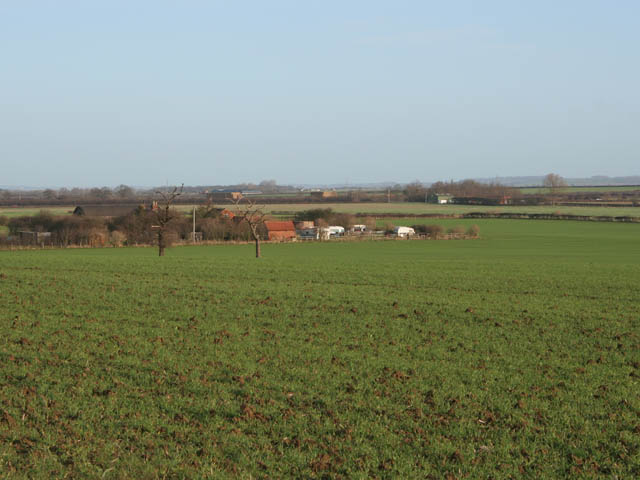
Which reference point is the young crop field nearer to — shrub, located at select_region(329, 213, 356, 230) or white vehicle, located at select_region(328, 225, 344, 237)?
white vehicle, located at select_region(328, 225, 344, 237)

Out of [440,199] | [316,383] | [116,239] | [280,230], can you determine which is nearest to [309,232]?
[280,230]

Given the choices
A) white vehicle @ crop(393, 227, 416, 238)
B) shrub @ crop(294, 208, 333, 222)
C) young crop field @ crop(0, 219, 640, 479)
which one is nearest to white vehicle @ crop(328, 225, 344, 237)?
shrub @ crop(294, 208, 333, 222)

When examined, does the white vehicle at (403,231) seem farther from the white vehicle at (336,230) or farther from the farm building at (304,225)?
the farm building at (304,225)

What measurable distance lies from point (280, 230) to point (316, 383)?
72.5 meters

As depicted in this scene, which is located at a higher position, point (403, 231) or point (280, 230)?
point (280, 230)

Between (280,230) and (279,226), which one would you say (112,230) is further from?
(279,226)

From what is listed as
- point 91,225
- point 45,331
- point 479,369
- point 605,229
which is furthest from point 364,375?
point 605,229

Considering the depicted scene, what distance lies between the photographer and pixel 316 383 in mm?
10602

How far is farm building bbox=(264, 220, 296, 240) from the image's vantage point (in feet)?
263

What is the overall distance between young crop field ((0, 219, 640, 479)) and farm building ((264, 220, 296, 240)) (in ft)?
191

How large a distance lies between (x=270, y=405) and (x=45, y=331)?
7.09 m

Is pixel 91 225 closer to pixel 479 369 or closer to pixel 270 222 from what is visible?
pixel 270 222

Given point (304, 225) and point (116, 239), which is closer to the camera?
point (116, 239)

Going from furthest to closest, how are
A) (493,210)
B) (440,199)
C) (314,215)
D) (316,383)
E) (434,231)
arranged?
1. (440,199)
2. (493,210)
3. (314,215)
4. (434,231)
5. (316,383)
